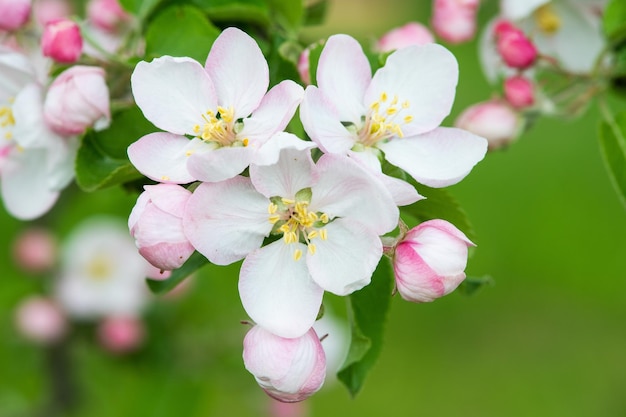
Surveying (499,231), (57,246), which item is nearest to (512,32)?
(57,246)

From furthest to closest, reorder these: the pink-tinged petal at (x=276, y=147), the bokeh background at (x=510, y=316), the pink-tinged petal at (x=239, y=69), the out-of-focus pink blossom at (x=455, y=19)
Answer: the bokeh background at (x=510, y=316) < the out-of-focus pink blossom at (x=455, y=19) < the pink-tinged petal at (x=239, y=69) < the pink-tinged petal at (x=276, y=147)

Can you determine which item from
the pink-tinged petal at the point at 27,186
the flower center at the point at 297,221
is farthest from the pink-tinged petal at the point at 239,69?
the pink-tinged petal at the point at 27,186

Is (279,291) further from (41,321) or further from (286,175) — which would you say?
(41,321)

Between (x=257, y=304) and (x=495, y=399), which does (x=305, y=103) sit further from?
(x=495, y=399)

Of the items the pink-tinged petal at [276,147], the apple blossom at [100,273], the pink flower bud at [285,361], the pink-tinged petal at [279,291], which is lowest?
the apple blossom at [100,273]

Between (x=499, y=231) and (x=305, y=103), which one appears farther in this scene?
(x=499, y=231)

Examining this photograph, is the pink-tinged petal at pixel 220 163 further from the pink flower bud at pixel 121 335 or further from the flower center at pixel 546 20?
the pink flower bud at pixel 121 335

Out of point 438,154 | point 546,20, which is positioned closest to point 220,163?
point 438,154
